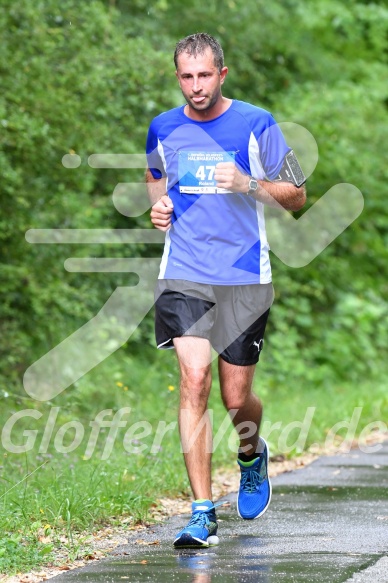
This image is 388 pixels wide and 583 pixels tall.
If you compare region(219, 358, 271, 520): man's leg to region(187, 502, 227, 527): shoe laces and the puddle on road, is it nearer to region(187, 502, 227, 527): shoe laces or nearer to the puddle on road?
region(187, 502, 227, 527): shoe laces

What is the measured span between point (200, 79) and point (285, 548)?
202 centimetres

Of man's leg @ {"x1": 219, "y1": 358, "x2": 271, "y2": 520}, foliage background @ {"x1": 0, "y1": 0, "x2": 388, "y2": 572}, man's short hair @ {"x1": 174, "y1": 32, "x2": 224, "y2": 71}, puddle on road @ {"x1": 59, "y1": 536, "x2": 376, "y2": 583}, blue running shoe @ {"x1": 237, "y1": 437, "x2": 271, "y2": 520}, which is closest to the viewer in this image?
puddle on road @ {"x1": 59, "y1": 536, "x2": 376, "y2": 583}

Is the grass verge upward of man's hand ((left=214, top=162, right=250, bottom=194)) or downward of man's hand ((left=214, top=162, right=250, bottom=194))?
downward

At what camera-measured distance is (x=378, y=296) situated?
14945mm

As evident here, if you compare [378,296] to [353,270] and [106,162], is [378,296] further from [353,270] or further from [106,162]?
[106,162]

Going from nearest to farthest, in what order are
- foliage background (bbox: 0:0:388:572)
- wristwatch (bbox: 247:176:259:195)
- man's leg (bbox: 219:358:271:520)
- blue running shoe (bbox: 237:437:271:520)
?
wristwatch (bbox: 247:176:259:195) < man's leg (bbox: 219:358:271:520) < blue running shoe (bbox: 237:437:271:520) < foliage background (bbox: 0:0:388:572)

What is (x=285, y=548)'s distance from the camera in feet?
14.8

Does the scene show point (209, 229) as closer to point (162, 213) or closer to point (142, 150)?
point (162, 213)

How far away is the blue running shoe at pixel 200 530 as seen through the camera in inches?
178

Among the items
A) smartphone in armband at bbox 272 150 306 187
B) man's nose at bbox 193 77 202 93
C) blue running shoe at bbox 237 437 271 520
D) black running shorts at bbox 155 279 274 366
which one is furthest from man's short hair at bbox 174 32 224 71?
blue running shoe at bbox 237 437 271 520

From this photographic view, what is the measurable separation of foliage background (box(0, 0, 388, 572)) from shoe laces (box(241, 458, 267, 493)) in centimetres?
56

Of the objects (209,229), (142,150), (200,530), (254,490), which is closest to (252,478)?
(254,490)

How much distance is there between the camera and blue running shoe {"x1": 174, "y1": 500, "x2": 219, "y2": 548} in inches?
178

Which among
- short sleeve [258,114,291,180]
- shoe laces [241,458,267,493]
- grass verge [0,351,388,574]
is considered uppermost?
short sleeve [258,114,291,180]
